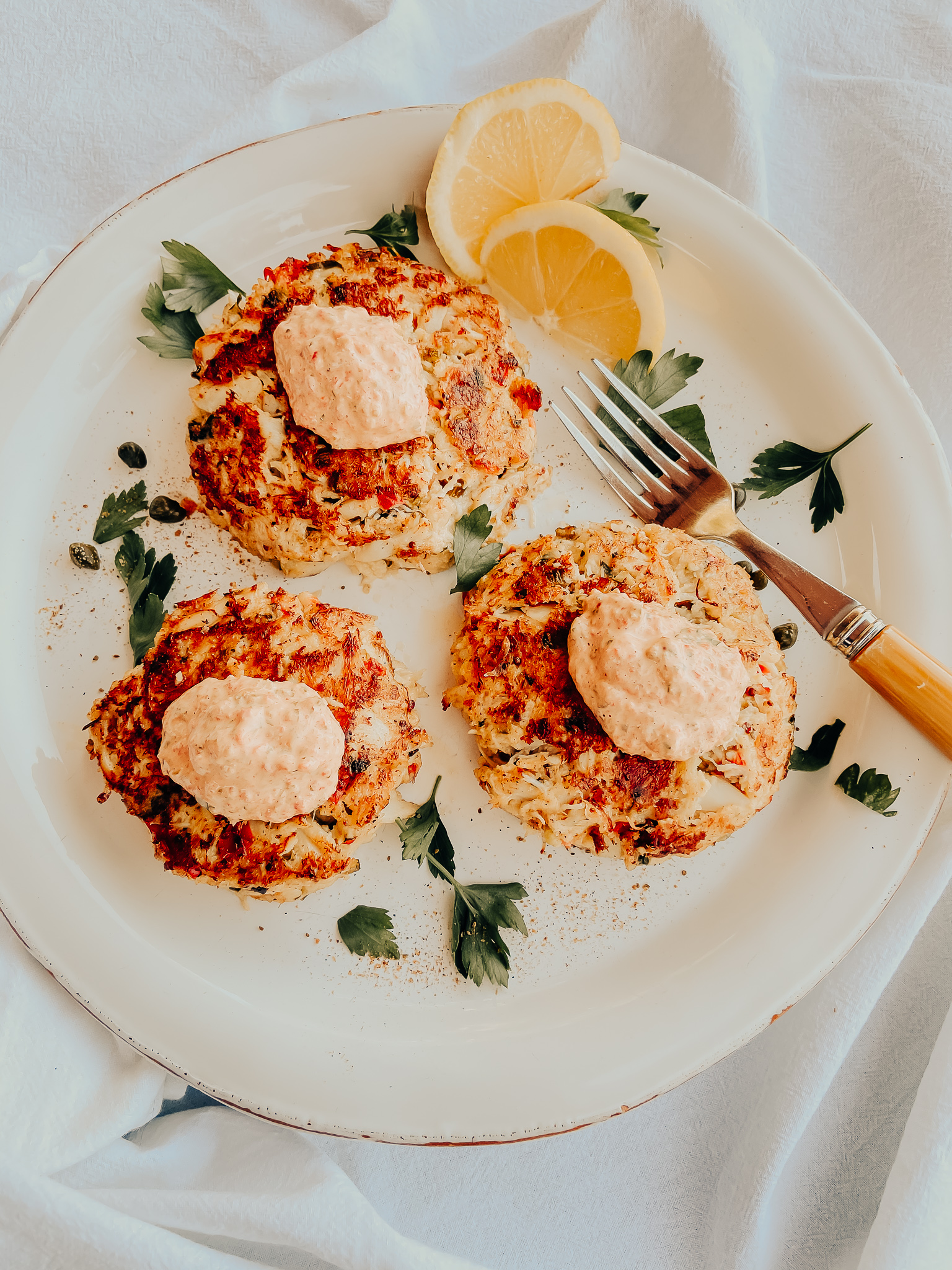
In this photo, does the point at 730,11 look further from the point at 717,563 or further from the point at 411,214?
the point at 717,563

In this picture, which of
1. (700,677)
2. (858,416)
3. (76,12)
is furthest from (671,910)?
→ (76,12)

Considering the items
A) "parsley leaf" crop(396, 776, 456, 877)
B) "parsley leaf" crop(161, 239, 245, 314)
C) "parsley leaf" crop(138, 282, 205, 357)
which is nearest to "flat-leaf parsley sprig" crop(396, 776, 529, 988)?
"parsley leaf" crop(396, 776, 456, 877)

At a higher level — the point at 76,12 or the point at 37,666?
the point at 76,12

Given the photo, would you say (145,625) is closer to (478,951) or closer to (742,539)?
(478,951)

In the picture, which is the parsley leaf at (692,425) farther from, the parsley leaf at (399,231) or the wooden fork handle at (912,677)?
the parsley leaf at (399,231)

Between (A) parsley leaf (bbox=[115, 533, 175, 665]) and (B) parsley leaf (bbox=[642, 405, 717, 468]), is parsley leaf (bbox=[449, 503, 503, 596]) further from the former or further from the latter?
(A) parsley leaf (bbox=[115, 533, 175, 665])
